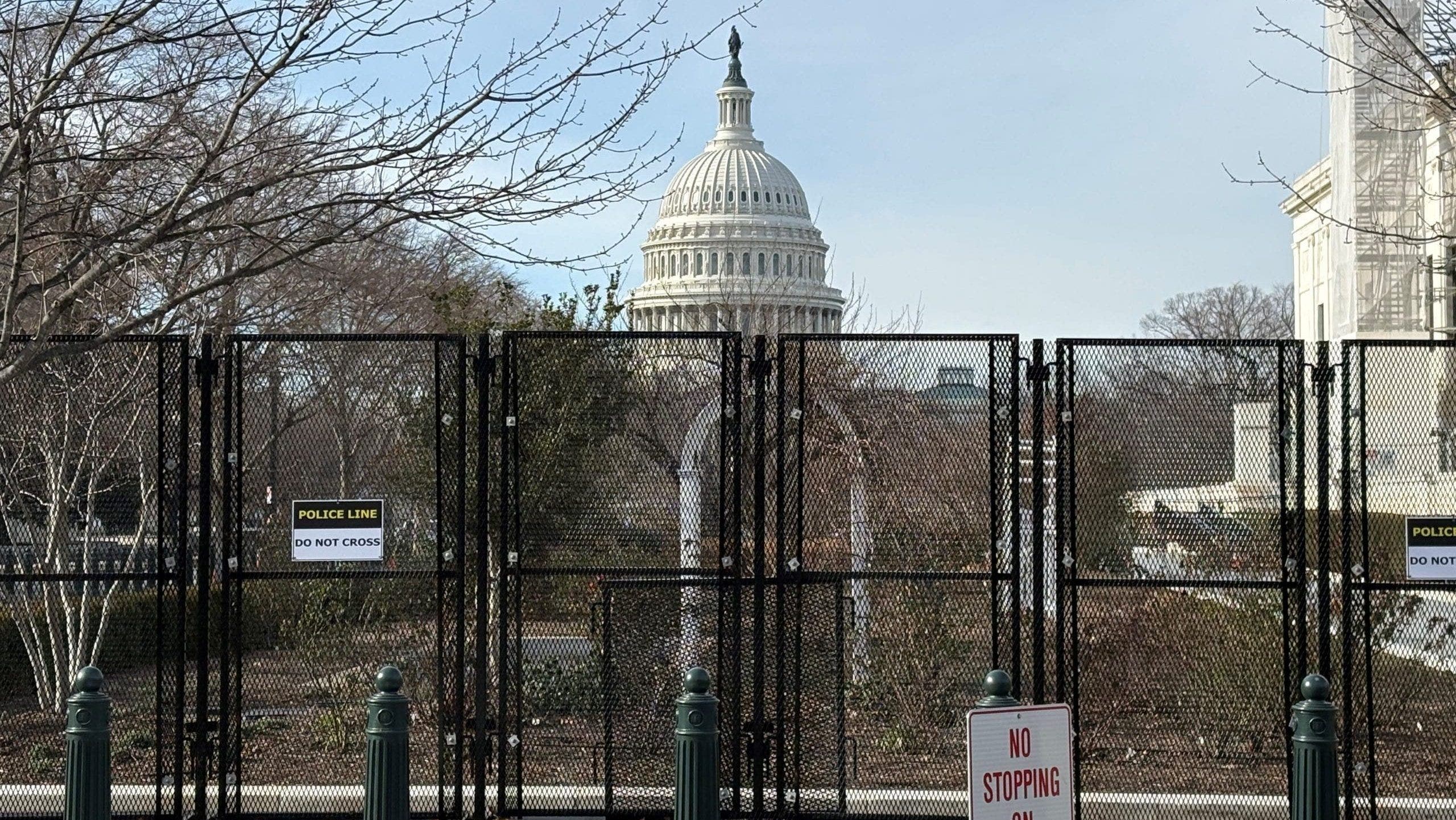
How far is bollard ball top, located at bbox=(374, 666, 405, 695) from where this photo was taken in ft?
22.9

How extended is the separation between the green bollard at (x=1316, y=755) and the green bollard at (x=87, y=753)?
5014 mm

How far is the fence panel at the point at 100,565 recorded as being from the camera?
837 centimetres

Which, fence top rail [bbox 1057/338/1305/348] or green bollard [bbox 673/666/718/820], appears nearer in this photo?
green bollard [bbox 673/666/718/820]

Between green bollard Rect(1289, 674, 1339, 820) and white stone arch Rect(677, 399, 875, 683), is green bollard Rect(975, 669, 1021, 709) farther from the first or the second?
white stone arch Rect(677, 399, 875, 683)

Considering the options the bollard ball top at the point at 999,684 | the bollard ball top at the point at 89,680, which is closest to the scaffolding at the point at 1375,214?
the bollard ball top at the point at 999,684

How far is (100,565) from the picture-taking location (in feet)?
52.7

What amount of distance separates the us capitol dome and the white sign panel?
71837mm

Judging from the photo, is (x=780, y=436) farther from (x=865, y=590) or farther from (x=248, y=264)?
(x=248, y=264)

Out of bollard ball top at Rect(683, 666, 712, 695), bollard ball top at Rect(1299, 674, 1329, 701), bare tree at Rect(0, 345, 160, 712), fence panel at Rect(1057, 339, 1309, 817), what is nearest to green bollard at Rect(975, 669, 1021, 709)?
bollard ball top at Rect(683, 666, 712, 695)

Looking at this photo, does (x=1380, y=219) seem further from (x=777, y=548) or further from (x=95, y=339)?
(x=95, y=339)

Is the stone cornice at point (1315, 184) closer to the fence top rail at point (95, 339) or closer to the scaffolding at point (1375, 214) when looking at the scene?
the scaffolding at point (1375, 214)

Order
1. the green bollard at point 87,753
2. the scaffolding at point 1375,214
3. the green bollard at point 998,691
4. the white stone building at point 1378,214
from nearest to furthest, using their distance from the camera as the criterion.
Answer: the green bollard at point 998,691 < the green bollard at point 87,753 < the white stone building at point 1378,214 < the scaffolding at point 1375,214

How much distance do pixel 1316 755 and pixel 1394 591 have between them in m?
2.11

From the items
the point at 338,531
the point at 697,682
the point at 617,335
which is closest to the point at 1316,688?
the point at 697,682
